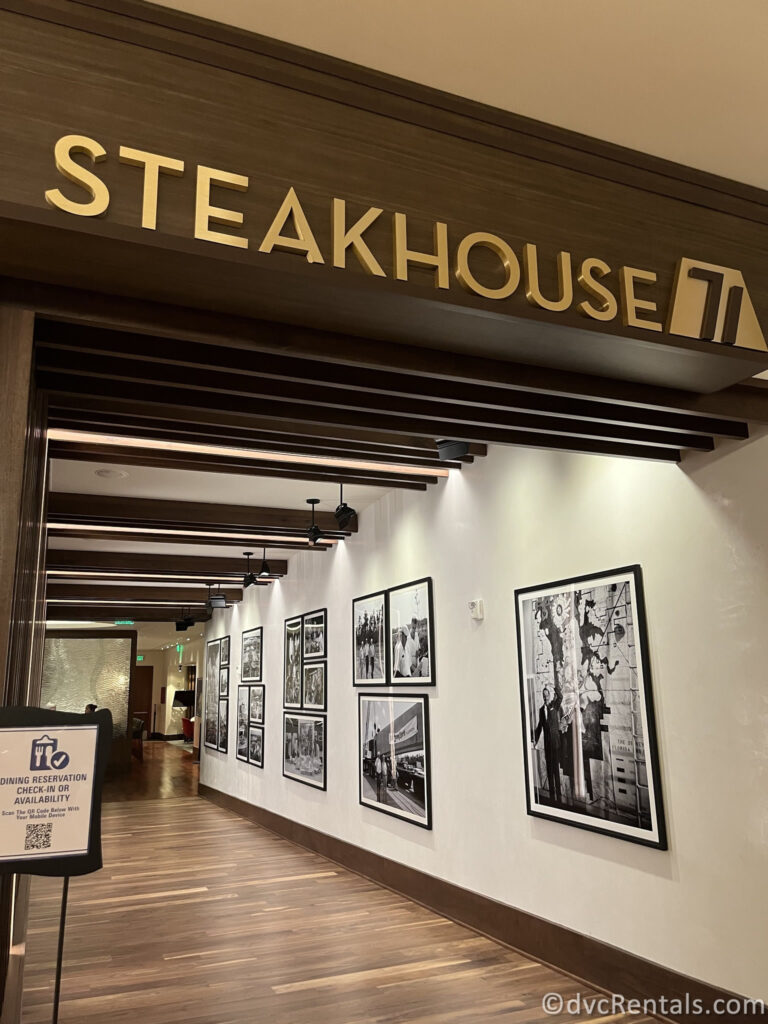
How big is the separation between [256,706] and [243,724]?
678mm

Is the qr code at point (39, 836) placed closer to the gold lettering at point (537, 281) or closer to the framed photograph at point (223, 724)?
the gold lettering at point (537, 281)

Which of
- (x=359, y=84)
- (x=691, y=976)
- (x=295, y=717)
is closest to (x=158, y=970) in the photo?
(x=691, y=976)

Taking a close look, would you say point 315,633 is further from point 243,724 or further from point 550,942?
point 550,942

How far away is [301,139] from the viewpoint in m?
1.99

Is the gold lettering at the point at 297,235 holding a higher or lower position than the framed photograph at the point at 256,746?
higher

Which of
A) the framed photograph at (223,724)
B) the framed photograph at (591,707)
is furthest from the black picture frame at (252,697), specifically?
the framed photograph at (591,707)

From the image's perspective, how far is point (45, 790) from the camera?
1.48 m

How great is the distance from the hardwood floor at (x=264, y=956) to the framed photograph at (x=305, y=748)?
0.84m

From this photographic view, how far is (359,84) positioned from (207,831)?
8.95 m

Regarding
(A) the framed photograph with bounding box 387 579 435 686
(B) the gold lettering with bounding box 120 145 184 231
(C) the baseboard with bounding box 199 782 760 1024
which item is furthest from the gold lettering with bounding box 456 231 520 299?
(A) the framed photograph with bounding box 387 579 435 686

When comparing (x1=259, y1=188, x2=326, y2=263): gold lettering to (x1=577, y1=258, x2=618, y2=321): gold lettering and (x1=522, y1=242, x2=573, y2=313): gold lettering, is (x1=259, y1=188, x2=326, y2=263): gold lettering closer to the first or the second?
(x1=522, y1=242, x2=573, y2=313): gold lettering

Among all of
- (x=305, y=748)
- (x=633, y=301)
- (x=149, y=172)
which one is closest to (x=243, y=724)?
(x=305, y=748)

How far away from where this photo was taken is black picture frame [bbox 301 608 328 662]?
783cm

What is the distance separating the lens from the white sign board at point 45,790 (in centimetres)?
144
